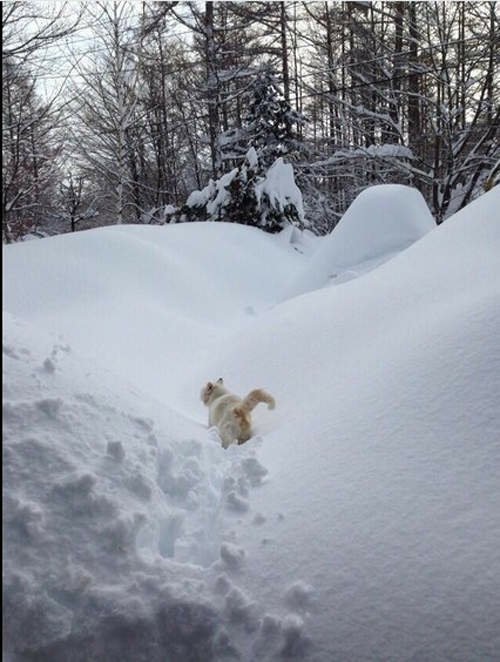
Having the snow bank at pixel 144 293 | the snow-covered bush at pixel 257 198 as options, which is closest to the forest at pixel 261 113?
the snow-covered bush at pixel 257 198

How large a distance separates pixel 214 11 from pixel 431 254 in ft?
50.0

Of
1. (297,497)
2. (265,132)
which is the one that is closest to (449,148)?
(265,132)

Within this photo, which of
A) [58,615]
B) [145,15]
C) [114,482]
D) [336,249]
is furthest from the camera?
[145,15]

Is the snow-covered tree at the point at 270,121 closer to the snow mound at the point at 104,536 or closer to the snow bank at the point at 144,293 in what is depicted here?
the snow bank at the point at 144,293

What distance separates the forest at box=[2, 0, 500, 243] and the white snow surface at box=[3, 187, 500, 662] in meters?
6.33

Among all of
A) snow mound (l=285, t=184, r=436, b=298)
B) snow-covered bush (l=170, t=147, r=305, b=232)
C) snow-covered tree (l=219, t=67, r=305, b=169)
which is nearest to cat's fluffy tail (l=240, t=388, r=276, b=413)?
snow mound (l=285, t=184, r=436, b=298)

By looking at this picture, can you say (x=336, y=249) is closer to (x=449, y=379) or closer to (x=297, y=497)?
(x=449, y=379)

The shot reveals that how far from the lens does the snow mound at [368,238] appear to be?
7.50 m

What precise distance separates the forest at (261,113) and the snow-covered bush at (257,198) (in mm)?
35

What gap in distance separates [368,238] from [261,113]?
9165 mm

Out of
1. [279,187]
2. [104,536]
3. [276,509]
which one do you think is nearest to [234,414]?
[276,509]

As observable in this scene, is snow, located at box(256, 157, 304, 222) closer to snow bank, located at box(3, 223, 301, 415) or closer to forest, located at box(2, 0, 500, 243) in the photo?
forest, located at box(2, 0, 500, 243)

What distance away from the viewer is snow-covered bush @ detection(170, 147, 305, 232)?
11984 millimetres

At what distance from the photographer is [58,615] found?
130 centimetres
